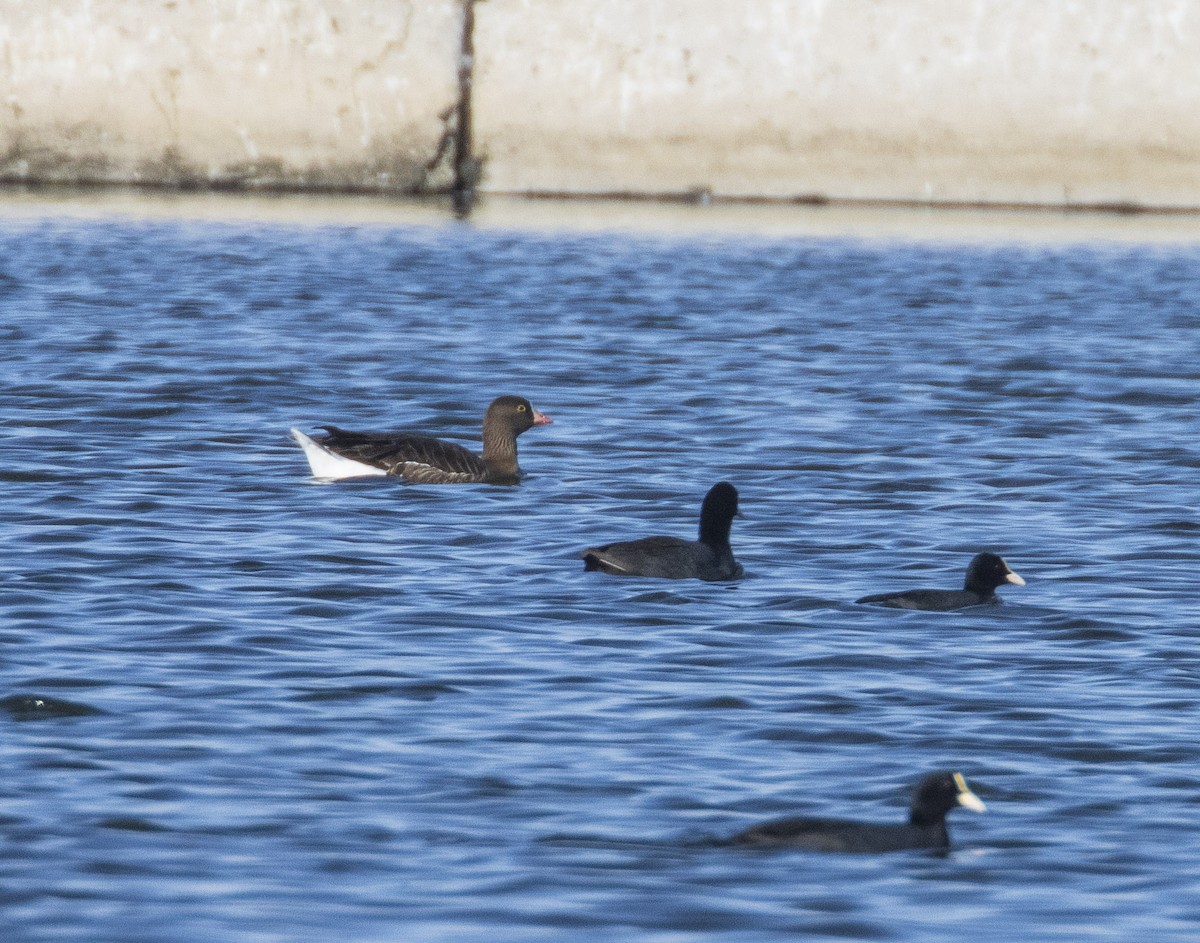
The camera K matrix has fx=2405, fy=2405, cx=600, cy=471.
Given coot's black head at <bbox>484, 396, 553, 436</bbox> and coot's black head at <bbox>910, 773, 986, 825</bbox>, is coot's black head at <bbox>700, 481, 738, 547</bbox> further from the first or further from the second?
coot's black head at <bbox>910, 773, 986, 825</bbox>

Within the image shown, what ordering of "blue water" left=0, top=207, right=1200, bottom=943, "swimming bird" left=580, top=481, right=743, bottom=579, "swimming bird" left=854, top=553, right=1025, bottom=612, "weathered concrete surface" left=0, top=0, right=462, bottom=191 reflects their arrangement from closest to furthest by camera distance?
"blue water" left=0, top=207, right=1200, bottom=943, "swimming bird" left=854, top=553, right=1025, bottom=612, "swimming bird" left=580, top=481, right=743, bottom=579, "weathered concrete surface" left=0, top=0, right=462, bottom=191

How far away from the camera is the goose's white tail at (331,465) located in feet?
55.5

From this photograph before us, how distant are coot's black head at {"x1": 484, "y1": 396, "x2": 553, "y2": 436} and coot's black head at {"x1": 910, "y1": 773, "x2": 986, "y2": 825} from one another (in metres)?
9.44

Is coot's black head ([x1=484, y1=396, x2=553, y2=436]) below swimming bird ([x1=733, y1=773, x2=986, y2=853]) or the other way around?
the other way around

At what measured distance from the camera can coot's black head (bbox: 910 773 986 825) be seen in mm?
8453

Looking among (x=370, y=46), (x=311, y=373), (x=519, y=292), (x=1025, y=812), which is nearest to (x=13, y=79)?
(x=370, y=46)

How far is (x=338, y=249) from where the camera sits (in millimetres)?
38938

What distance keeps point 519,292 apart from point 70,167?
19.7 metres

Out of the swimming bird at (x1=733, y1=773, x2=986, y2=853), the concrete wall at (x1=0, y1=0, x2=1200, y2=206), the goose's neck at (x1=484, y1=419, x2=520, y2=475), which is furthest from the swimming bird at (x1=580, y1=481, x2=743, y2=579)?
the concrete wall at (x1=0, y1=0, x2=1200, y2=206)

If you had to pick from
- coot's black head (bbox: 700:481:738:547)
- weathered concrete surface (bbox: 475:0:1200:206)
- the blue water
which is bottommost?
the blue water

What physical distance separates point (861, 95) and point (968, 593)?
34337 mm

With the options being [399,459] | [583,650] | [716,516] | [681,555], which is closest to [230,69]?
[399,459]

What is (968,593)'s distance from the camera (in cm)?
1294

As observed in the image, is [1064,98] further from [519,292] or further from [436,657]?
[436,657]
